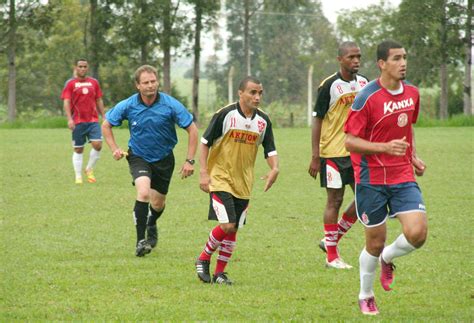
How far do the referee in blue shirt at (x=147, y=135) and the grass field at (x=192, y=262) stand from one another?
0.58 metres

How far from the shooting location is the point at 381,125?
7250mm

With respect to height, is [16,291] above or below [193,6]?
below

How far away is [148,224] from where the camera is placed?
35.8 feet

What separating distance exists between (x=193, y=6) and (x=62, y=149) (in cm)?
2918

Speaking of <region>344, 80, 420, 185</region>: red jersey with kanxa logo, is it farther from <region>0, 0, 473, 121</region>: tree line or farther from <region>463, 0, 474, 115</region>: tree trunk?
<region>463, 0, 474, 115</region>: tree trunk

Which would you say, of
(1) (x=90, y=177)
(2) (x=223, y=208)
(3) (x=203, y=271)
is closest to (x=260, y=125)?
(2) (x=223, y=208)

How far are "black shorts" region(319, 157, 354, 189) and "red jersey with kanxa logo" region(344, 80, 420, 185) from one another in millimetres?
2280

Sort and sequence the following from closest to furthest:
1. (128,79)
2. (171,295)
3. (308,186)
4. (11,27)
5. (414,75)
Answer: (171,295) → (308,186) → (11,27) → (414,75) → (128,79)

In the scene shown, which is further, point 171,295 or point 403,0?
point 403,0

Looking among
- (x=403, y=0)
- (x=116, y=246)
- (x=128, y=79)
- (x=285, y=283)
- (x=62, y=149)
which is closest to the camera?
(x=285, y=283)

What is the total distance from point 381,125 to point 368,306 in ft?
4.38

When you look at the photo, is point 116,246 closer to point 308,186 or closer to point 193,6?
point 308,186

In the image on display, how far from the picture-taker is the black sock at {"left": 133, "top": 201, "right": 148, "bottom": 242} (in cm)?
1027

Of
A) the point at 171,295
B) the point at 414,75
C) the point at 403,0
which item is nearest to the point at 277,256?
Answer: the point at 171,295
